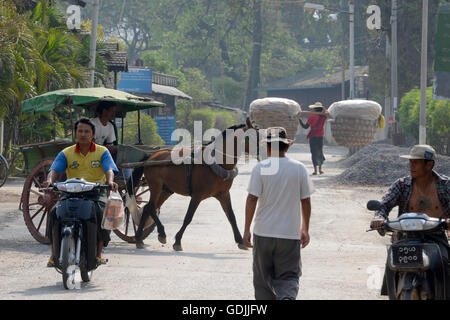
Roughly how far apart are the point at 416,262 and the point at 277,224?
3.95ft

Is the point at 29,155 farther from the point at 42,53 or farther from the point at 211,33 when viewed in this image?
the point at 211,33

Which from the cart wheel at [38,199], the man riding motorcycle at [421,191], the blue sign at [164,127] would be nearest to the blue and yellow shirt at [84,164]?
the cart wheel at [38,199]

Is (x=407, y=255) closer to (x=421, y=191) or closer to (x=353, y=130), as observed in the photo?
(x=421, y=191)

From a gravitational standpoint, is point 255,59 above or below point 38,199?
above

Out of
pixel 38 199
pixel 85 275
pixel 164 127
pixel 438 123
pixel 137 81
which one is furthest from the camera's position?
pixel 164 127

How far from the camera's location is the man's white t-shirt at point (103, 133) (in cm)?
1325

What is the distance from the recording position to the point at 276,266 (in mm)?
7125

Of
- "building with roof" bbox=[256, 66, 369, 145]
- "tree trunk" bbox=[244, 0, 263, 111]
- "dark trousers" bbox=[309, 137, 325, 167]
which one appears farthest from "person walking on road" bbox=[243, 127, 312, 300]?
"tree trunk" bbox=[244, 0, 263, 111]

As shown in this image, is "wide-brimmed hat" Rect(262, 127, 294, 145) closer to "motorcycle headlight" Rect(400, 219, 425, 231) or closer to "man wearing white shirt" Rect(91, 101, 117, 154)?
"motorcycle headlight" Rect(400, 219, 425, 231)

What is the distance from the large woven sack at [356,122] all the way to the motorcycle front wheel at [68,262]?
1310cm

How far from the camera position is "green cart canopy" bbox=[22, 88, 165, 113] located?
12.9 meters

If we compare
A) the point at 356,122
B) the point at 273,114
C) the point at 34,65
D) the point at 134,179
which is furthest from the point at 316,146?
the point at 134,179

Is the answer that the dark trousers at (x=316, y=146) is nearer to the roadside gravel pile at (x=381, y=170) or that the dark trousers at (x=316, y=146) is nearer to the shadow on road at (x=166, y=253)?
the roadside gravel pile at (x=381, y=170)

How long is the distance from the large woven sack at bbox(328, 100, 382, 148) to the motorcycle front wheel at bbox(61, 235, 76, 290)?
13.1 m
